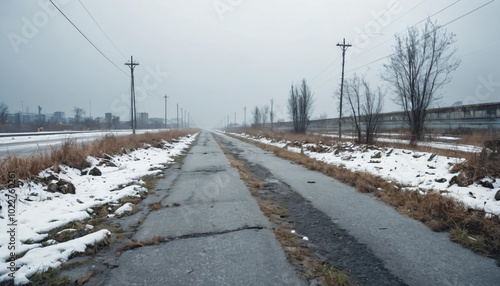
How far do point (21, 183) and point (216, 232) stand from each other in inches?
189

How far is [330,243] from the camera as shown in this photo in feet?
13.8

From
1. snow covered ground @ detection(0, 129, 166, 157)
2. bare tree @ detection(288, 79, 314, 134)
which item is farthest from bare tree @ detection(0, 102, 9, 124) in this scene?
bare tree @ detection(288, 79, 314, 134)

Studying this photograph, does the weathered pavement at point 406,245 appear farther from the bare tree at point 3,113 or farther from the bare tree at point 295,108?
the bare tree at point 3,113

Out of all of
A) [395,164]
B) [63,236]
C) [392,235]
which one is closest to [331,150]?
[395,164]

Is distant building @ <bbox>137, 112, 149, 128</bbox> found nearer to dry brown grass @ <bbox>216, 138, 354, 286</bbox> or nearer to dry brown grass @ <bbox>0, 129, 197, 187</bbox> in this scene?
dry brown grass @ <bbox>0, 129, 197, 187</bbox>

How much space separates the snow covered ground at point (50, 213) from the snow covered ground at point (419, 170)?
683 centimetres

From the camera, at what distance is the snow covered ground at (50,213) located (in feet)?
11.4

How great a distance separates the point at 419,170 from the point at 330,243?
20.6 ft

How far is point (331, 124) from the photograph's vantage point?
56406 mm

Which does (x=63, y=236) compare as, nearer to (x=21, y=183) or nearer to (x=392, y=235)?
(x=21, y=183)

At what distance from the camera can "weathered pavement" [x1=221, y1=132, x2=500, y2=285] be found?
3.20 meters

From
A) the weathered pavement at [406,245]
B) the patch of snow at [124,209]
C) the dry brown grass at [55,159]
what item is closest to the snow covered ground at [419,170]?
the weathered pavement at [406,245]

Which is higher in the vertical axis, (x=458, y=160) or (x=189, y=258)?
(x=458, y=160)

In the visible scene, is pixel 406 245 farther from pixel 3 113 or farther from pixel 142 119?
pixel 142 119
